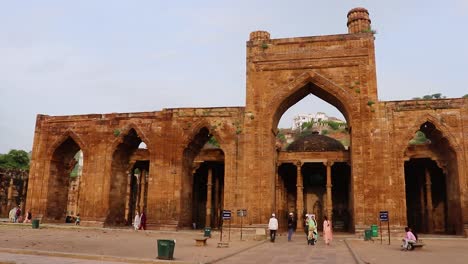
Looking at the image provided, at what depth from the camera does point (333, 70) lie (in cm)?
2680

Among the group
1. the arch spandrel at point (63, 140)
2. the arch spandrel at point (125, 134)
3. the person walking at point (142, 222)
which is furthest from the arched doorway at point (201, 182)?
the arch spandrel at point (63, 140)

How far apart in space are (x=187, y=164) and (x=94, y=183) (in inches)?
283

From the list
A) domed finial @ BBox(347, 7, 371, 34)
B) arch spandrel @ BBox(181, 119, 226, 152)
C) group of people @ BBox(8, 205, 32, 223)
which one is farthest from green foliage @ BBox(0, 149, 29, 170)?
domed finial @ BBox(347, 7, 371, 34)

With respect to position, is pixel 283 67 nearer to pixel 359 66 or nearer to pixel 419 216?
pixel 359 66

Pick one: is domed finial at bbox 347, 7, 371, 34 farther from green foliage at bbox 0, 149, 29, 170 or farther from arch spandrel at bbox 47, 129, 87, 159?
green foliage at bbox 0, 149, 29, 170

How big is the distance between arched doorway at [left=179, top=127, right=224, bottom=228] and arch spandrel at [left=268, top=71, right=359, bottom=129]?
5055 millimetres

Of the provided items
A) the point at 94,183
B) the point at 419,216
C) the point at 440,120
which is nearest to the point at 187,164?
the point at 94,183

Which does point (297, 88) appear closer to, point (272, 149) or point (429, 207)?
point (272, 149)

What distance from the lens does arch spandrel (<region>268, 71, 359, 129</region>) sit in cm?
2616

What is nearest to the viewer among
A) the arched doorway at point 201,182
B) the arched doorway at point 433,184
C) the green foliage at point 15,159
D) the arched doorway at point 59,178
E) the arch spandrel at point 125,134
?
the arched doorway at point 433,184

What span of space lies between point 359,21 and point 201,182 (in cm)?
1914

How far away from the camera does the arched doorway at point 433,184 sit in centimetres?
2544

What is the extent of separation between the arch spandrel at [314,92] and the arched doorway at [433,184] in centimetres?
475

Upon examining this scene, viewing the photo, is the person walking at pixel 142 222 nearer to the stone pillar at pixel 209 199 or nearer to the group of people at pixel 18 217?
the stone pillar at pixel 209 199
